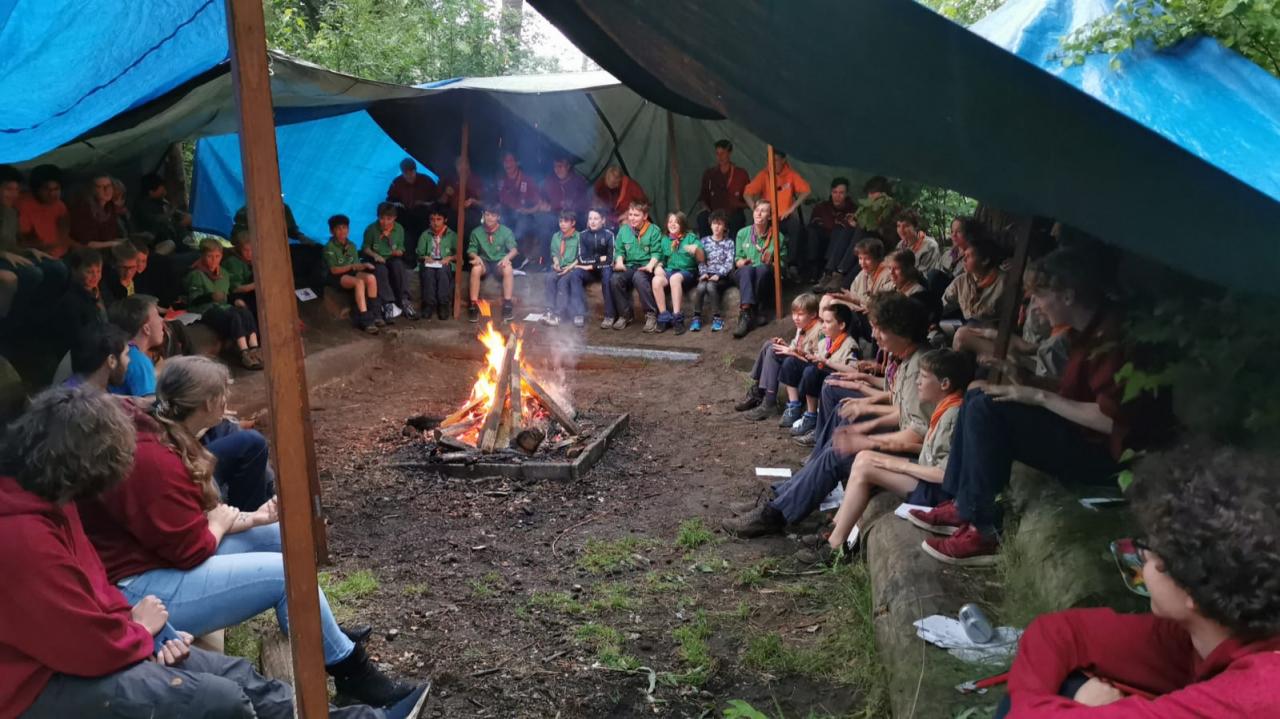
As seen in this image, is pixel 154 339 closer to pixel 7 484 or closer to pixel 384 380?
pixel 7 484

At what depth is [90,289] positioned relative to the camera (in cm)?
688

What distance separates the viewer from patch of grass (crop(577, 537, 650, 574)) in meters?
4.66

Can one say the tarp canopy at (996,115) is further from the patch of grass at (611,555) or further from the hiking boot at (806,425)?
the hiking boot at (806,425)

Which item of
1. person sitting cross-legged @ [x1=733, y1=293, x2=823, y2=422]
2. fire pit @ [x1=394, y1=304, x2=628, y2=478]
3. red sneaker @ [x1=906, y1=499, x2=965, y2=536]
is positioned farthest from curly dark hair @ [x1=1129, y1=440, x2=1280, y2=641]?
person sitting cross-legged @ [x1=733, y1=293, x2=823, y2=422]

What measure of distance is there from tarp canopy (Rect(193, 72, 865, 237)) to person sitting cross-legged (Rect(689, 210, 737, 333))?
5.33 ft

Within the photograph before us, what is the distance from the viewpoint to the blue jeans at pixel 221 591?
282cm

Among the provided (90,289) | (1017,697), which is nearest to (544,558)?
(1017,697)

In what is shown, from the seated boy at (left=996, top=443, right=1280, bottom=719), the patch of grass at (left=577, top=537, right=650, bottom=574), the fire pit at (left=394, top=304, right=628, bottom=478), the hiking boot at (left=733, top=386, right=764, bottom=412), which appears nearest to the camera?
the seated boy at (left=996, top=443, right=1280, bottom=719)

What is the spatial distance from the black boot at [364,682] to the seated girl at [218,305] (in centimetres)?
586

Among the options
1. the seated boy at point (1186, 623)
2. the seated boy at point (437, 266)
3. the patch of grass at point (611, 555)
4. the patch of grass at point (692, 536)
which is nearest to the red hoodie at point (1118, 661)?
the seated boy at point (1186, 623)

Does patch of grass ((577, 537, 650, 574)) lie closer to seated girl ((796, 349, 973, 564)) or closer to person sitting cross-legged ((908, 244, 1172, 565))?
seated girl ((796, 349, 973, 564))

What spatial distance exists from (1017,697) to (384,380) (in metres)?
8.07

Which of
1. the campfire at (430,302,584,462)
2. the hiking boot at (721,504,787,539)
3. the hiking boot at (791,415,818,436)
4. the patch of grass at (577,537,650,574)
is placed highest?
the campfire at (430,302,584,462)

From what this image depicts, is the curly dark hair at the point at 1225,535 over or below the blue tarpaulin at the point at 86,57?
below
